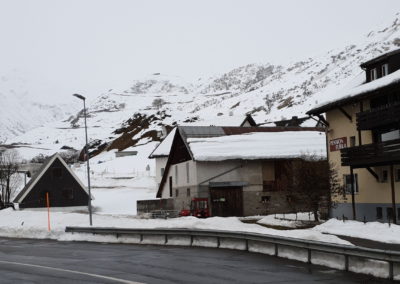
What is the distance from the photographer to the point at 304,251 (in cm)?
1894

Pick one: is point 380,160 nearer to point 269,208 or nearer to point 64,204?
point 269,208

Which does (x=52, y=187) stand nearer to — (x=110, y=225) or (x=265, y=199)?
(x=265, y=199)

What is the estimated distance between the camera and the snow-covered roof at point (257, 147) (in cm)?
5375

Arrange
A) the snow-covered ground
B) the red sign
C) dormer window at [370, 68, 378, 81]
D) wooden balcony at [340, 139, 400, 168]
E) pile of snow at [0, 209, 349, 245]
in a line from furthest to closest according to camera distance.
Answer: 1. the snow-covered ground
2. the red sign
3. dormer window at [370, 68, 378, 81]
4. wooden balcony at [340, 139, 400, 168]
5. pile of snow at [0, 209, 349, 245]

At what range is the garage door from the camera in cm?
5281

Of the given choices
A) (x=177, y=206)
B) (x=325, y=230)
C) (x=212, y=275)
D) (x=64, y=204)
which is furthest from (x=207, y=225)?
(x=64, y=204)

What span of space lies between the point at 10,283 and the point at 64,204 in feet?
191

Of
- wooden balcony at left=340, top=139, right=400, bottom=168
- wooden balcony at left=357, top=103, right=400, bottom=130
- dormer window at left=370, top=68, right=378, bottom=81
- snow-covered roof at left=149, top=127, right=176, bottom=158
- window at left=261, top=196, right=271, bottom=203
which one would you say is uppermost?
dormer window at left=370, top=68, right=378, bottom=81

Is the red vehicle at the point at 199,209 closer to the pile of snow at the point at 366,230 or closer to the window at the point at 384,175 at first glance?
the window at the point at 384,175

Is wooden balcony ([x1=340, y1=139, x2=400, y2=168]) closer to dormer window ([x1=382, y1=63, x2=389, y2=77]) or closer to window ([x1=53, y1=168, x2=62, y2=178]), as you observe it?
dormer window ([x1=382, y1=63, x2=389, y2=77])

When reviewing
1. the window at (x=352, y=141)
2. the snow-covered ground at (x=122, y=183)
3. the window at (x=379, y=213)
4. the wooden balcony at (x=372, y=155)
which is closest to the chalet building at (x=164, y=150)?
the snow-covered ground at (x=122, y=183)

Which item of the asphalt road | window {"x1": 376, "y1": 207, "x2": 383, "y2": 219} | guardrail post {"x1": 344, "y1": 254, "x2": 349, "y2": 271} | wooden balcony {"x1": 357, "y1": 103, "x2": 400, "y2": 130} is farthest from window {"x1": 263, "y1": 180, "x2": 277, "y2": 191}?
guardrail post {"x1": 344, "y1": 254, "x2": 349, "y2": 271}

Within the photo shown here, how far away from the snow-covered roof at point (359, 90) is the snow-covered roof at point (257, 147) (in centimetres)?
1189

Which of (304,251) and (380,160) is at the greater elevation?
(380,160)
